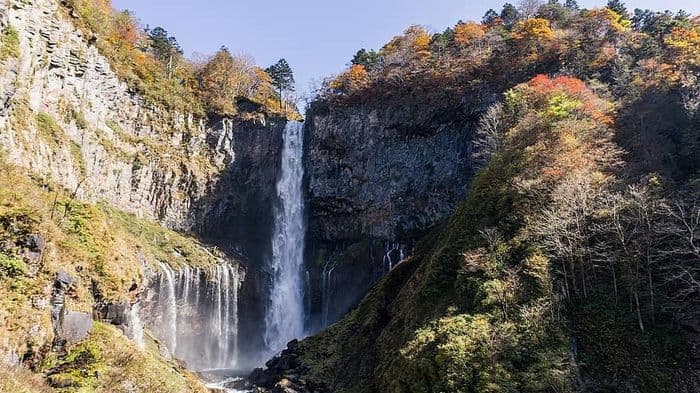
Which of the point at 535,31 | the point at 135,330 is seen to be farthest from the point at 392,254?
the point at 135,330

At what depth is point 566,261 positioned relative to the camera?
60.0 ft

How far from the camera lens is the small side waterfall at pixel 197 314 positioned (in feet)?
108

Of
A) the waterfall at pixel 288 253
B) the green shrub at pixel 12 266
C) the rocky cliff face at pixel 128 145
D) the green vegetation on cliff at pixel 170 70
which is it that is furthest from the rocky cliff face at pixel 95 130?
the green shrub at pixel 12 266

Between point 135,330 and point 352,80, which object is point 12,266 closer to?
point 135,330

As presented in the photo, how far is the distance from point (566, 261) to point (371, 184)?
85.6 ft

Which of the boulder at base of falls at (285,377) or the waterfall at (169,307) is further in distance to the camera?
the waterfall at (169,307)

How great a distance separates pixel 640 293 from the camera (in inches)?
645

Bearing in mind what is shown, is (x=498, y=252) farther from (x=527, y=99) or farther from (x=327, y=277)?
(x=327, y=277)

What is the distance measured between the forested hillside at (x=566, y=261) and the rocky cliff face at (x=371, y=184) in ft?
18.7

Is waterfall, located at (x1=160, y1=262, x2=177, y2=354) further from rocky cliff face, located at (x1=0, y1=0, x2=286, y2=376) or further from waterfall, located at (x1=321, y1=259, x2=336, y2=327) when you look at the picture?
waterfall, located at (x1=321, y1=259, x2=336, y2=327)

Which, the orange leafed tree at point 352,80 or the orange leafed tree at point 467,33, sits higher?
the orange leafed tree at point 467,33

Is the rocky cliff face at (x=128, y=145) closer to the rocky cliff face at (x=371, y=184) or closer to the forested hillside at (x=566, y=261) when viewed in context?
the rocky cliff face at (x=371, y=184)

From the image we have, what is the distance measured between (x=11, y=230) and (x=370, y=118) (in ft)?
115

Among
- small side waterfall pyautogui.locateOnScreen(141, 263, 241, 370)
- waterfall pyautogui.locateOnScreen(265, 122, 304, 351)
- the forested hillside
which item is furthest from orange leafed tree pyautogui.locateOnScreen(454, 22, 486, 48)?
small side waterfall pyautogui.locateOnScreen(141, 263, 241, 370)
